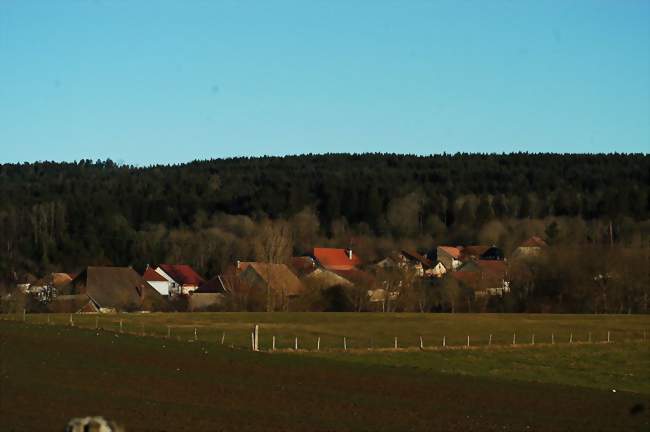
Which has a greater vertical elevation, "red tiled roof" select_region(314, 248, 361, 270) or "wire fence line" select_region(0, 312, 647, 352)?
"red tiled roof" select_region(314, 248, 361, 270)

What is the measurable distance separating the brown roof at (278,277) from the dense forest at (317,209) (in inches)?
951

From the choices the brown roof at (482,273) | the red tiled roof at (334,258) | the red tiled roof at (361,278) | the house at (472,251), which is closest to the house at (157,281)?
the red tiled roof at (334,258)

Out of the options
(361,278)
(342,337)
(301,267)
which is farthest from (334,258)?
(342,337)

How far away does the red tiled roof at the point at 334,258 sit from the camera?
131 m

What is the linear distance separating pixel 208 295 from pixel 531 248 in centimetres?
3672

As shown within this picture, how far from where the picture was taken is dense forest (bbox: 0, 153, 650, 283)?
440 ft

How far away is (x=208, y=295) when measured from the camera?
339 feet

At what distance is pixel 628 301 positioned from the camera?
97.2m

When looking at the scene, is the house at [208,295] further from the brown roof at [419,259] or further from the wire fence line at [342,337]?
the brown roof at [419,259]

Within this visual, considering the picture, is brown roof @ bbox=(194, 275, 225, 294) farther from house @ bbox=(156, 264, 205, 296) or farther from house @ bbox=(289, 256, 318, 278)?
house @ bbox=(156, 264, 205, 296)

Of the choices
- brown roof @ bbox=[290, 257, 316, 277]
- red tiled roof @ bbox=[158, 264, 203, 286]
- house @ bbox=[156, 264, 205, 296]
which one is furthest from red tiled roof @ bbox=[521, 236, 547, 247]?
red tiled roof @ bbox=[158, 264, 203, 286]

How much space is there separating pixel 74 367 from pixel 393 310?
64709 millimetres

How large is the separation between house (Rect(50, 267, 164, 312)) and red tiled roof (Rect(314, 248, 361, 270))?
2959 cm

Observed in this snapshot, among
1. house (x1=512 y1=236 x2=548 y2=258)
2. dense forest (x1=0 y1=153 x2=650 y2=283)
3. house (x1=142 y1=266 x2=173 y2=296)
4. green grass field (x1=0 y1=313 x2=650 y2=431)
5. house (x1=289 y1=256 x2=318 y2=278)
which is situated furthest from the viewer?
dense forest (x1=0 y1=153 x2=650 y2=283)
